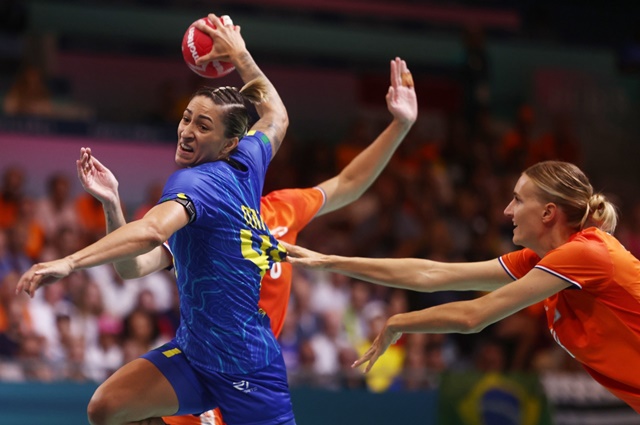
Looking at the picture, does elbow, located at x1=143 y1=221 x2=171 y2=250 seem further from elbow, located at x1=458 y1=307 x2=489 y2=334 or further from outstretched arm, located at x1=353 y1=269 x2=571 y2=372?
elbow, located at x1=458 y1=307 x2=489 y2=334

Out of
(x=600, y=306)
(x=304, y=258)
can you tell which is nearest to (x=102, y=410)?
(x=304, y=258)

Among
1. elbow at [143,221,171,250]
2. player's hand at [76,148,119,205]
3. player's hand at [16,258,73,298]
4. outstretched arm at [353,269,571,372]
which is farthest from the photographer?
player's hand at [76,148,119,205]

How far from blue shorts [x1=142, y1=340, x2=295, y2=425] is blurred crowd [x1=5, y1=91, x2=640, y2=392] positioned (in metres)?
3.10

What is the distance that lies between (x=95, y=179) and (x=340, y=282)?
5324mm

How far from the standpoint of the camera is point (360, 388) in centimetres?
842

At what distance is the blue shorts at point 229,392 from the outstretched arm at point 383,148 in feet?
4.78

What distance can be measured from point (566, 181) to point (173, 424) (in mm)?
2269

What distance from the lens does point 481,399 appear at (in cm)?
862

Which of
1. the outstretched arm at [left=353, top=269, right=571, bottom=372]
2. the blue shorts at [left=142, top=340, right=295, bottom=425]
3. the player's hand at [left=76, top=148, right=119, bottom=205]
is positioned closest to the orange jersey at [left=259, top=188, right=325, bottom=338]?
the blue shorts at [left=142, top=340, right=295, bottom=425]

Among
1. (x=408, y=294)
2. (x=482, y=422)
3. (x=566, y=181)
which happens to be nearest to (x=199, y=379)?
(x=566, y=181)

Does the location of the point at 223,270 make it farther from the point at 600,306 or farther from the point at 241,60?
the point at 600,306

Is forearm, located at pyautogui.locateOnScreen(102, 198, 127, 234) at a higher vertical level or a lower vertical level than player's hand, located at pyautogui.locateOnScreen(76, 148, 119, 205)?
lower

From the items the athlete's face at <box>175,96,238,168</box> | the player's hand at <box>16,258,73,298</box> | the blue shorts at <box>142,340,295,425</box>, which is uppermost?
the athlete's face at <box>175,96,238,168</box>

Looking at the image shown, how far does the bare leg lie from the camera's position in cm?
445
